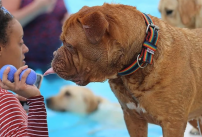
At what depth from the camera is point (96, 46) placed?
1.19 meters

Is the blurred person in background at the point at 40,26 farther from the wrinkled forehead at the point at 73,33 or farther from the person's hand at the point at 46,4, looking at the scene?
the wrinkled forehead at the point at 73,33

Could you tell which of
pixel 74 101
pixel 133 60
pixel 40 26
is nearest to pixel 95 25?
pixel 133 60

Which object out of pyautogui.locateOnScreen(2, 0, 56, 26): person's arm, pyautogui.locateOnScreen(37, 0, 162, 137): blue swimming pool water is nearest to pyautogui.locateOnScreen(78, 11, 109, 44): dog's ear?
pyautogui.locateOnScreen(37, 0, 162, 137): blue swimming pool water

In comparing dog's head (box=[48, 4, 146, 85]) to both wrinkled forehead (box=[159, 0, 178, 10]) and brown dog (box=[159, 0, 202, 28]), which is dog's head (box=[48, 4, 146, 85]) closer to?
brown dog (box=[159, 0, 202, 28])

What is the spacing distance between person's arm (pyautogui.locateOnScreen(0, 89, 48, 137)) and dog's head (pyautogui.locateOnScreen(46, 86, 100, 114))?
238cm

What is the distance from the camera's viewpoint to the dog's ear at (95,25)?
113 centimetres

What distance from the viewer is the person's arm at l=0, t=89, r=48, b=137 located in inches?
48.6

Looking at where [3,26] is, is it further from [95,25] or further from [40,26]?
[40,26]

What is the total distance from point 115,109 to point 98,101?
9.6 inches

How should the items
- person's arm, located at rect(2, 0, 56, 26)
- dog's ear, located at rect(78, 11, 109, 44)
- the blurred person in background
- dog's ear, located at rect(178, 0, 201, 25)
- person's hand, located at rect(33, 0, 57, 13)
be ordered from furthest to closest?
person's hand, located at rect(33, 0, 57, 13)
the blurred person in background
person's arm, located at rect(2, 0, 56, 26)
dog's ear, located at rect(178, 0, 201, 25)
dog's ear, located at rect(78, 11, 109, 44)

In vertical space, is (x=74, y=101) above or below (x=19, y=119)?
below

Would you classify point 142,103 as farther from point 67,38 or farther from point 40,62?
point 40,62

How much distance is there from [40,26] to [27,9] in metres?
0.30

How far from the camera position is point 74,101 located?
3.69 metres
